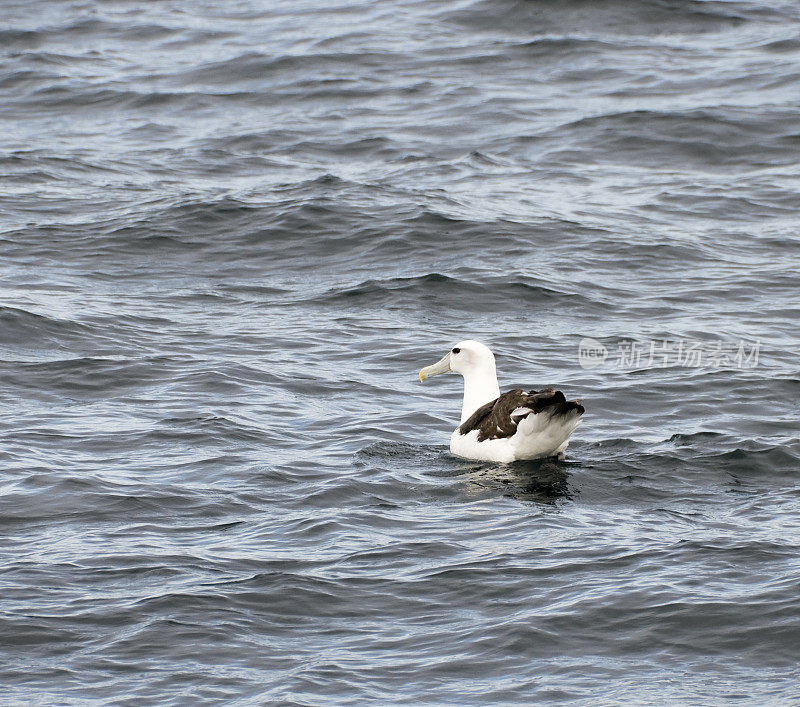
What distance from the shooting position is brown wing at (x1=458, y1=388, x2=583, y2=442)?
11344mm

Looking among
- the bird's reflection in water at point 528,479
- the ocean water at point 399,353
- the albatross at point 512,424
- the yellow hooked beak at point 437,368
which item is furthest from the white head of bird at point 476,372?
the bird's reflection in water at point 528,479

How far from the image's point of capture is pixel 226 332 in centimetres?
1584

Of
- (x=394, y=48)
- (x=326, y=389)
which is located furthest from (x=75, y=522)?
(x=394, y=48)

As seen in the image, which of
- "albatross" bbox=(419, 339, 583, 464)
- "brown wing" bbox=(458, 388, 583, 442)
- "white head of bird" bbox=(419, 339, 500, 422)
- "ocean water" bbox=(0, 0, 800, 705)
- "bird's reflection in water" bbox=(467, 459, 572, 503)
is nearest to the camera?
"ocean water" bbox=(0, 0, 800, 705)

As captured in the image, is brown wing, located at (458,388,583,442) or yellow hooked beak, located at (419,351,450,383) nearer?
brown wing, located at (458,388,583,442)

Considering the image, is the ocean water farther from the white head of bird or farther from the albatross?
the white head of bird

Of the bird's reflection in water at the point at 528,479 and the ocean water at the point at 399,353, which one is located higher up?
the ocean water at the point at 399,353

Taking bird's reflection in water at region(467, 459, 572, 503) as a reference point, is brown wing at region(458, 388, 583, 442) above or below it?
above

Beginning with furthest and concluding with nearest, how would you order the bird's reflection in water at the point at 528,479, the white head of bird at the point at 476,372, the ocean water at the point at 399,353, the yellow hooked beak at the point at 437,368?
the yellow hooked beak at the point at 437,368
the white head of bird at the point at 476,372
the bird's reflection in water at the point at 528,479
the ocean water at the point at 399,353

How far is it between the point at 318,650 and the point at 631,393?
651 centimetres

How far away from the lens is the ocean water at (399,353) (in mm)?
8289

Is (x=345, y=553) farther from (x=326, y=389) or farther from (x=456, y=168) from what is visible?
(x=456, y=168)

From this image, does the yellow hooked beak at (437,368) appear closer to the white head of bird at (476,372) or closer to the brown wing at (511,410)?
the white head of bird at (476,372)

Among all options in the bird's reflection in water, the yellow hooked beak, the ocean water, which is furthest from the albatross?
the yellow hooked beak
